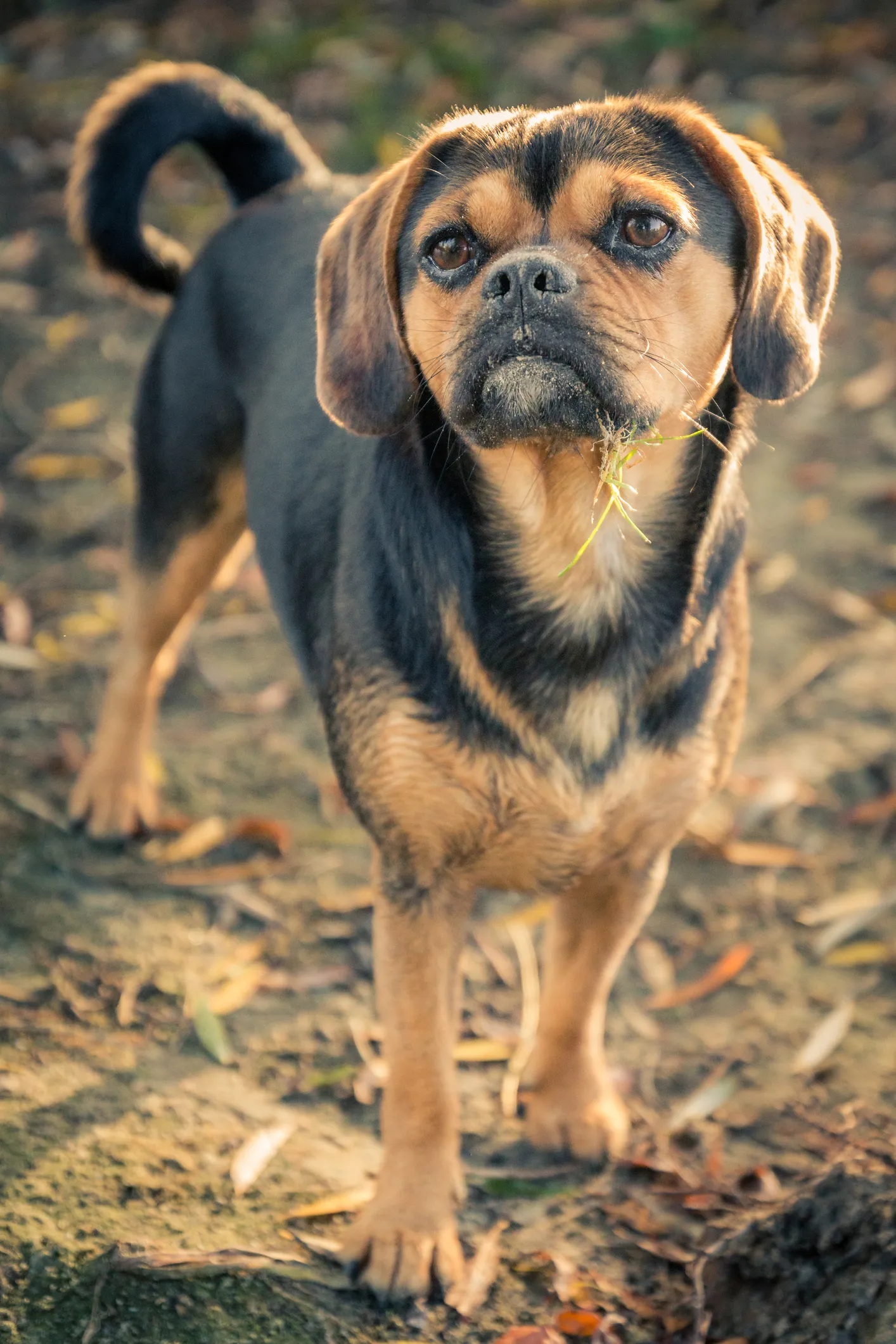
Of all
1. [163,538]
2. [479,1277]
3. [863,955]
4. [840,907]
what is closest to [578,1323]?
[479,1277]

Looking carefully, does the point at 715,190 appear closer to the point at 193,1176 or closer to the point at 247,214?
the point at 247,214

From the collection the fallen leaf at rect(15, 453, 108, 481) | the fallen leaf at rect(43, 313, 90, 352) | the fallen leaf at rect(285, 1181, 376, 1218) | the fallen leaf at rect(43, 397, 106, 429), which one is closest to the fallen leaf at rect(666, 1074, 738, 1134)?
the fallen leaf at rect(285, 1181, 376, 1218)

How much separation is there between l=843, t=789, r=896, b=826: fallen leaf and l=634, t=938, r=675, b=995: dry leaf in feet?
2.86

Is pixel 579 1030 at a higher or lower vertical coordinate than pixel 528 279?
lower

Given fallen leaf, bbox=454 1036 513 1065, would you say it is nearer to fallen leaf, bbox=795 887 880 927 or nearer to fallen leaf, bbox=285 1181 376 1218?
fallen leaf, bbox=285 1181 376 1218

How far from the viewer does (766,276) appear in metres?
2.67

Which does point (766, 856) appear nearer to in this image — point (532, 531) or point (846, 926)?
point (846, 926)

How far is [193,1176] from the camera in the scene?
319 centimetres

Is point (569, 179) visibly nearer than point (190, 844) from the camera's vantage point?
Yes

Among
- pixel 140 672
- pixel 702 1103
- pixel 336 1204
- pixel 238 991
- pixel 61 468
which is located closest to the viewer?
pixel 336 1204

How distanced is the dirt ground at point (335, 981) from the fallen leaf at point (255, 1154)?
0.05 feet

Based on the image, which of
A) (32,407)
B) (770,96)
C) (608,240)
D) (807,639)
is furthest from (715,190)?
(770,96)

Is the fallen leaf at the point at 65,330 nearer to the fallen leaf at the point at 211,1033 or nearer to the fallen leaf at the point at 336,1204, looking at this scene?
the fallen leaf at the point at 211,1033

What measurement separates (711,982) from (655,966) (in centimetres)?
17
